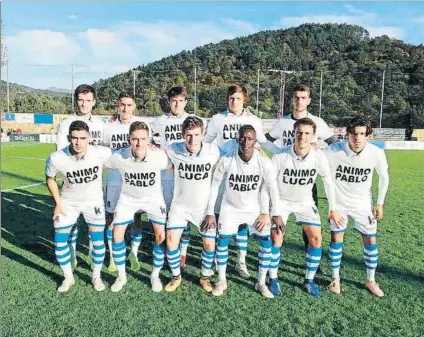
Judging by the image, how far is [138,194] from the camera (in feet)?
15.4

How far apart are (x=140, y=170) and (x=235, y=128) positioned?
1.37 m

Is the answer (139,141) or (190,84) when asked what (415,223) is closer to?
(139,141)

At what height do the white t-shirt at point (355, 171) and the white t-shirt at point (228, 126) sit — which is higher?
the white t-shirt at point (228, 126)

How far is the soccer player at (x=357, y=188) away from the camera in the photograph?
454 cm

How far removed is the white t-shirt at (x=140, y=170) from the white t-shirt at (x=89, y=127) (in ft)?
2.57

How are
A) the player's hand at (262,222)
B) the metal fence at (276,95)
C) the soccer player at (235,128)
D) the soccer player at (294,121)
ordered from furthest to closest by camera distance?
the metal fence at (276,95)
the soccer player at (235,128)
the soccer player at (294,121)
the player's hand at (262,222)

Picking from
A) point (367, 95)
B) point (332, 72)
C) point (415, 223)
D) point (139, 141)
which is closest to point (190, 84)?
point (332, 72)

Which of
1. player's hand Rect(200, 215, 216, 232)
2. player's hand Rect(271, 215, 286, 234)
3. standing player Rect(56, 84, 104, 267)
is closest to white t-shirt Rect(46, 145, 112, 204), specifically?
standing player Rect(56, 84, 104, 267)

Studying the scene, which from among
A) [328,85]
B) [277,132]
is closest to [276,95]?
[328,85]

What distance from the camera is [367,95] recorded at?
41.2 metres

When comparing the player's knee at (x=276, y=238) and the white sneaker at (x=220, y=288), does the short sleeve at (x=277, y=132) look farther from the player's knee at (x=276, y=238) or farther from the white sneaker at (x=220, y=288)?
the white sneaker at (x=220, y=288)

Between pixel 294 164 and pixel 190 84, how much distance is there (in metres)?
36.2

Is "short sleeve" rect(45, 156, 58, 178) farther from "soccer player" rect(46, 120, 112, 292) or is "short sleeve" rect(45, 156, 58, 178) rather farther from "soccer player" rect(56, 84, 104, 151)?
"soccer player" rect(56, 84, 104, 151)

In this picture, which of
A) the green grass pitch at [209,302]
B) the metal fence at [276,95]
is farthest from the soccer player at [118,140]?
the metal fence at [276,95]
